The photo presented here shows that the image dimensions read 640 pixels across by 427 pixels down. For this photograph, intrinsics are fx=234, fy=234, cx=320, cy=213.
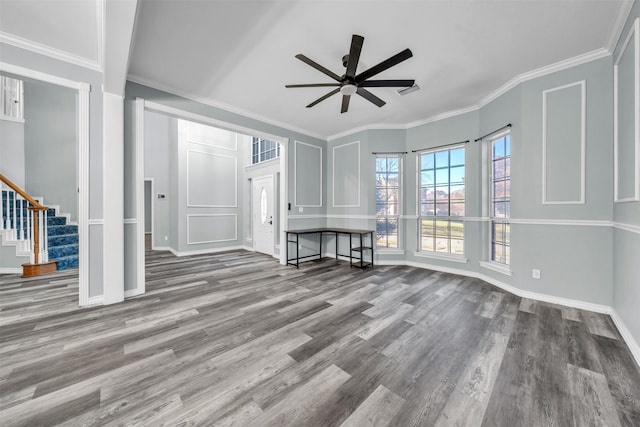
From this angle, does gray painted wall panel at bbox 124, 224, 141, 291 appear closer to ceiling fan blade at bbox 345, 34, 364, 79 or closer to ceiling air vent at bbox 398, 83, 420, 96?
ceiling fan blade at bbox 345, 34, 364, 79

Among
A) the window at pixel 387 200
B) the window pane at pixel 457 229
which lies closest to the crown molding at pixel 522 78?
the window at pixel 387 200

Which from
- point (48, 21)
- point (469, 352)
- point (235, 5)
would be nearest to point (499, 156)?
point (469, 352)

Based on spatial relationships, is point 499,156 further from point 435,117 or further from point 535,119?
point 435,117

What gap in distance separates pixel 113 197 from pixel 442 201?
5032 mm

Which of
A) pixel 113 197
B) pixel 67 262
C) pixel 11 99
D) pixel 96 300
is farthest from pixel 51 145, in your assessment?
pixel 96 300

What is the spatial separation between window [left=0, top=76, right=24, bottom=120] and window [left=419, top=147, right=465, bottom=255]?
7.88 metres

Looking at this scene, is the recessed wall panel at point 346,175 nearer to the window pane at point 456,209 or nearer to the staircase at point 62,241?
the window pane at point 456,209

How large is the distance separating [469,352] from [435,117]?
155 inches

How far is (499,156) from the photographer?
363 cm

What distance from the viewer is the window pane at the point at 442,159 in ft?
14.2

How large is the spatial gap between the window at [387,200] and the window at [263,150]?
8.29 feet

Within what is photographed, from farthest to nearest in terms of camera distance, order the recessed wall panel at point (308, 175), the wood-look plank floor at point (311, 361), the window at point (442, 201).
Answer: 1. the recessed wall panel at point (308, 175)
2. the window at point (442, 201)
3. the wood-look plank floor at point (311, 361)

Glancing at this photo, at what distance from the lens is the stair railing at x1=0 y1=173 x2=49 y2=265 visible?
3.95 m

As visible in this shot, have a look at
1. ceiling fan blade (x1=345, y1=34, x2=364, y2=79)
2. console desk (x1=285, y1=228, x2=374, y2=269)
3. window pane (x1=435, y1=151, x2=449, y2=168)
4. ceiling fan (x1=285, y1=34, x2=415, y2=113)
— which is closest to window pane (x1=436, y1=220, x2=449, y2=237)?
window pane (x1=435, y1=151, x2=449, y2=168)
